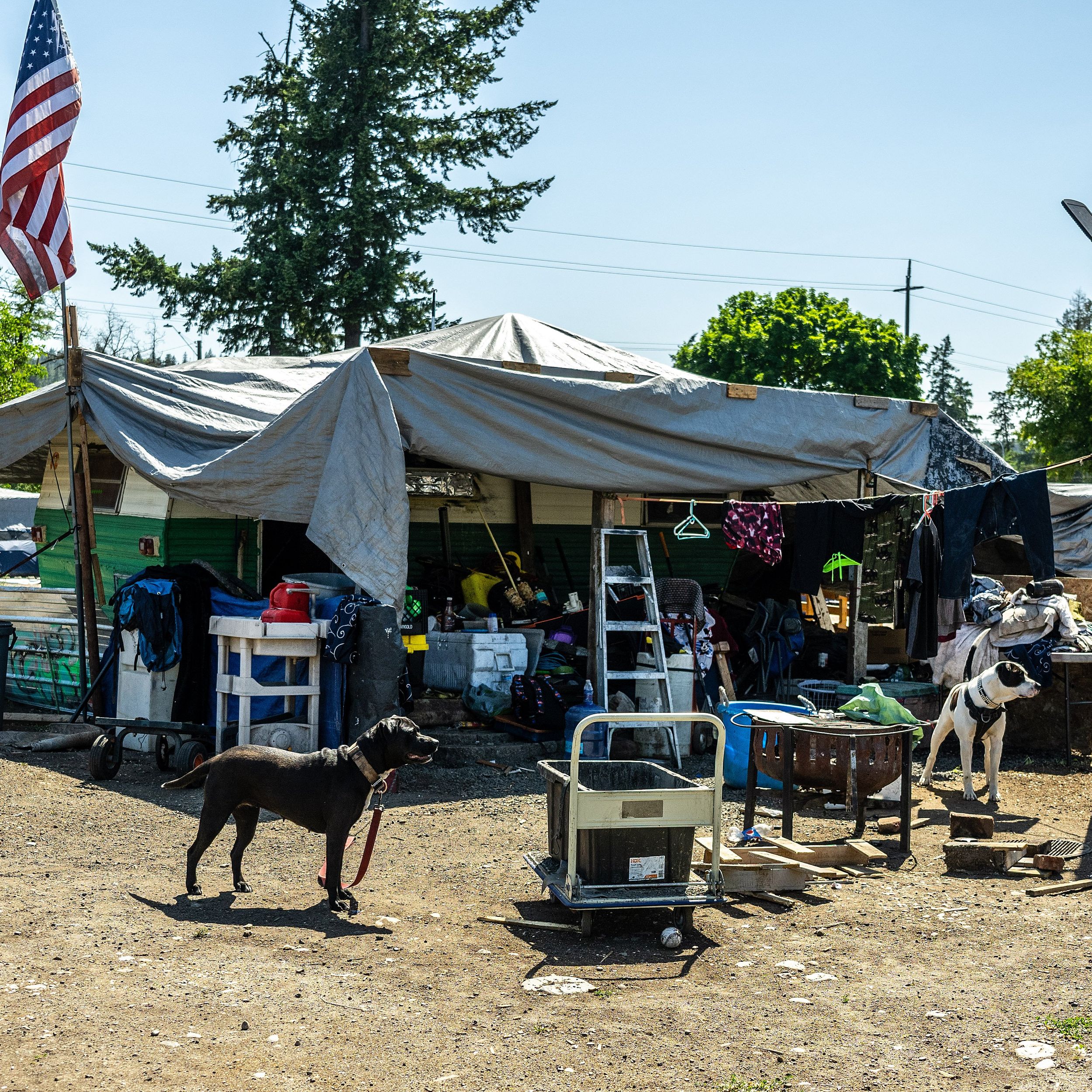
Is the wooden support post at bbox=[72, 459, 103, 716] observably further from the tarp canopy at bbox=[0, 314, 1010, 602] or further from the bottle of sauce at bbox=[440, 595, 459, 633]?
the bottle of sauce at bbox=[440, 595, 459, 633]

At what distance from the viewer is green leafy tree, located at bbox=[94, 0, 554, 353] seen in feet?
87.9

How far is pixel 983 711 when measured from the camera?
30.0ft

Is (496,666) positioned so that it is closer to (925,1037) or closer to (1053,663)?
(1053,663)

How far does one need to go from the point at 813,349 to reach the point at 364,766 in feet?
105

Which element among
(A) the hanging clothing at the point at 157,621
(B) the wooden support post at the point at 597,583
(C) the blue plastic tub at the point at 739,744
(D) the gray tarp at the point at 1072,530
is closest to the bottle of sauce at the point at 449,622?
(B) the wooden support post at the point at 597,583

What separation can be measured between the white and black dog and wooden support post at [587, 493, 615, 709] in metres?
3.03

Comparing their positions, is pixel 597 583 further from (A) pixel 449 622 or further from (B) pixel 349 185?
(B) pixel 349 185

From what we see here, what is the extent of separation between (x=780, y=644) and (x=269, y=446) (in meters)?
5.80

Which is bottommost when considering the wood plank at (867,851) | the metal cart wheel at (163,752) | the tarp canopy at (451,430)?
the wood plank at (867,851)

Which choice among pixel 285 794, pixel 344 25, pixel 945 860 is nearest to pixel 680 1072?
pixel 285 794

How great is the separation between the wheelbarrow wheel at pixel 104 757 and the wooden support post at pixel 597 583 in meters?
4.22

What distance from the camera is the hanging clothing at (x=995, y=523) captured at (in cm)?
934

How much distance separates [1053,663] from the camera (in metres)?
11.3

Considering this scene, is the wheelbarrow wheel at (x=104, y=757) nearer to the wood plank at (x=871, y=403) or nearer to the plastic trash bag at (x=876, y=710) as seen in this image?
the plastic trash bag at (x=876, y=710)
